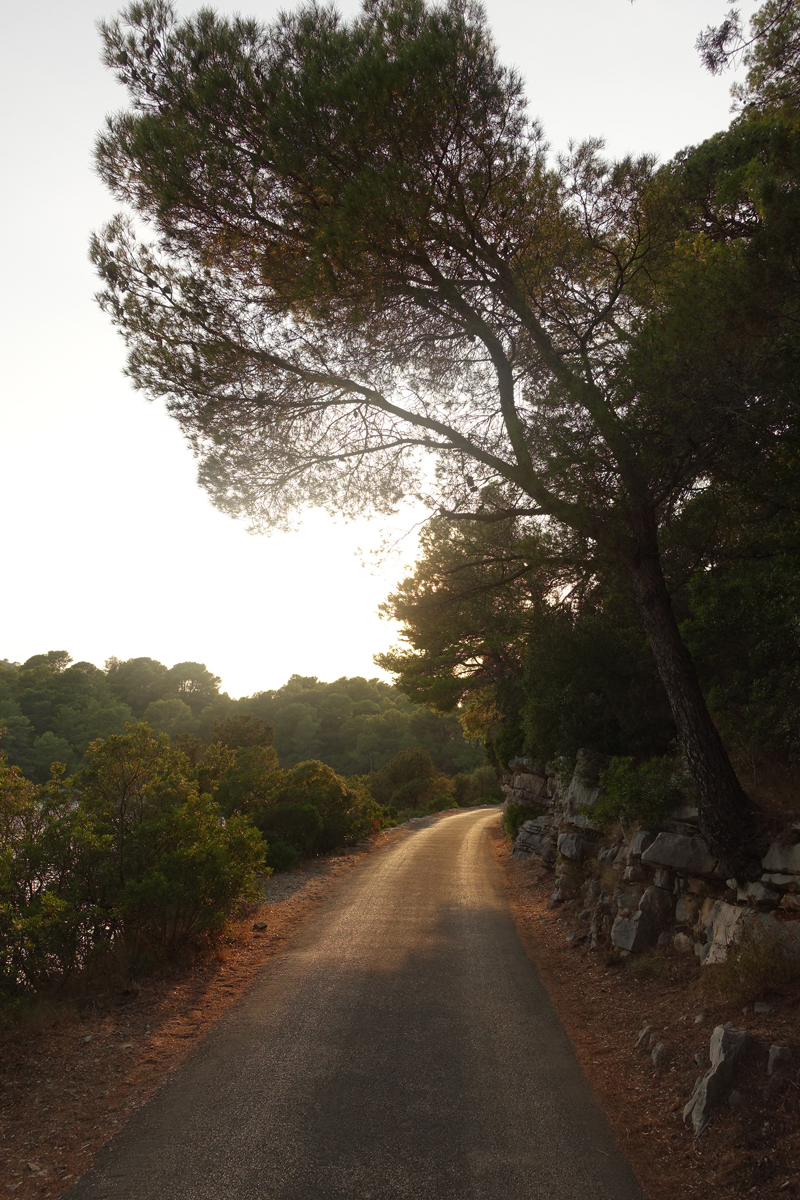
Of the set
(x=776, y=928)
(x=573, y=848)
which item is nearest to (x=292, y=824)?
Result: (x=573, y=848)

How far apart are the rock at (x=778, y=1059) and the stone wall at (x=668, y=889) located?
1235 mm

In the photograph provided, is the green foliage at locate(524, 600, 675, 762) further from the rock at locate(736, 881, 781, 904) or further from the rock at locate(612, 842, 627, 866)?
the rock at locate(736, 881, 781, 904)

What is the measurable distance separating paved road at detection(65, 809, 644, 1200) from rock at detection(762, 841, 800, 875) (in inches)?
99.1

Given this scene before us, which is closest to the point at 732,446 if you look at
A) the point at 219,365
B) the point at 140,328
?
the point at 219,365

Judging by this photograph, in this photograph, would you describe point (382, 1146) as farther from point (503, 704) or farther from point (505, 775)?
point (505, 775)

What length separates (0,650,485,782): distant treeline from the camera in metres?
49.2

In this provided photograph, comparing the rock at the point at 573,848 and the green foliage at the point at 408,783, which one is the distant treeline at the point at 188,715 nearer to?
the green foliage at the point at 408,783

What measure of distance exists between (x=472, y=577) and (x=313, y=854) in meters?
9.18

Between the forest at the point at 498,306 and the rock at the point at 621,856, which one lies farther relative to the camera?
the rock at the point at 621,856

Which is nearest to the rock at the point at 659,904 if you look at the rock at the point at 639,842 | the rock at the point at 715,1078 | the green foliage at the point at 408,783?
the rock at the point at 639,842

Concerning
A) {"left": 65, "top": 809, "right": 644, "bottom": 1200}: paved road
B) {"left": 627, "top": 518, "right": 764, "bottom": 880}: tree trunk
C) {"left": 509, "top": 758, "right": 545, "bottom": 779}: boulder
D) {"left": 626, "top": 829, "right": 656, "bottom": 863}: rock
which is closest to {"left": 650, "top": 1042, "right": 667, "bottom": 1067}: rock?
{"left": 65, "top": 809, "right": 644, "bottom": 1200}: paved road

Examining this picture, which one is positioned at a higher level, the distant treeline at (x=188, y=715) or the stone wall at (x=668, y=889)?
the distant treeline at (x=188, y=715)

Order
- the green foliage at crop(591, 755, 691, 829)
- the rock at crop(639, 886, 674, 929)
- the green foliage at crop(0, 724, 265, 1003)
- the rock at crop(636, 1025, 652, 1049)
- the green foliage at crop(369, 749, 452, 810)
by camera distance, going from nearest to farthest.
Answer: the rock at crop(636, 1025, 652, 1049) → the green foliage at crop(0, 724, 265, 1003) → the rock at crop(639, 886, 674, 929) → the green foliage at crop(591, 755, 691, 829) → the green foliage at crop(369, 749, 452, 810)

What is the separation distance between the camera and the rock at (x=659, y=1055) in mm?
4970
